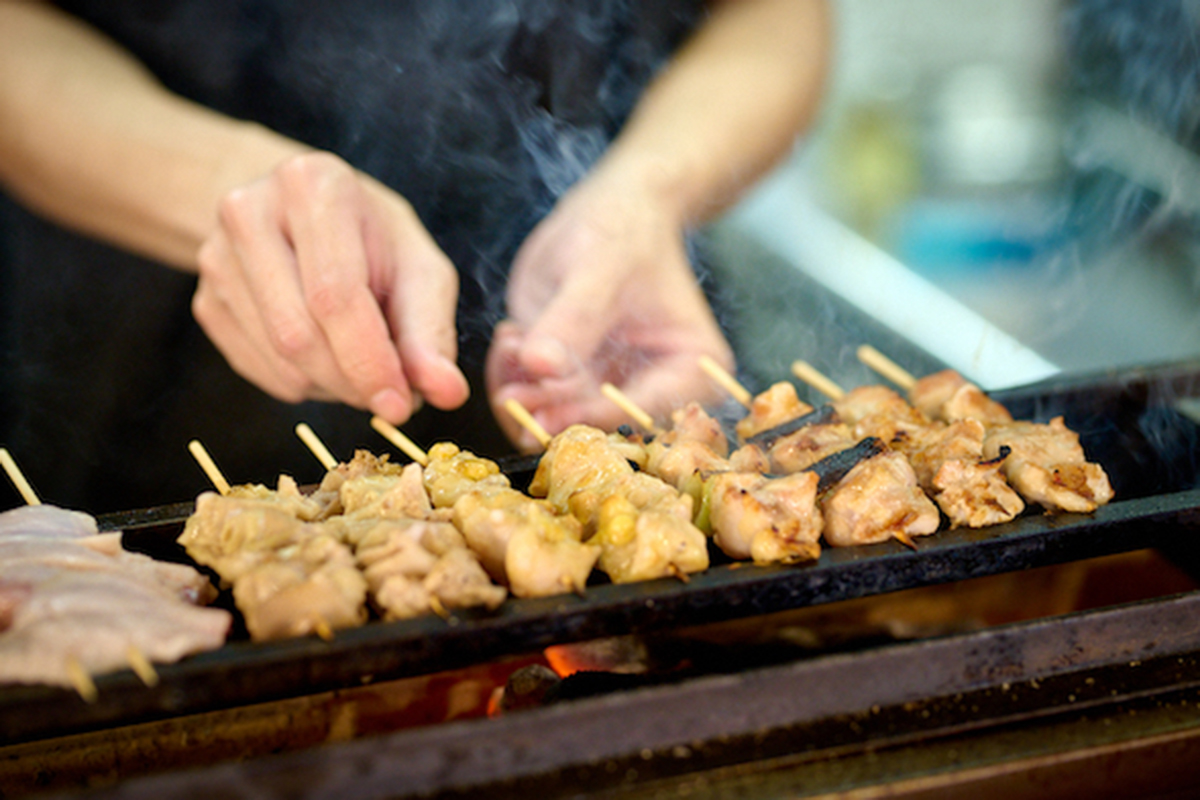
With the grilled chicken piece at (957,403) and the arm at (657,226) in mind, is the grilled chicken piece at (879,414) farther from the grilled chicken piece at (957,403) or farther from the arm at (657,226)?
the arm at (657,226)

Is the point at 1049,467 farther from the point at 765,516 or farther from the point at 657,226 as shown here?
the point at 657,226

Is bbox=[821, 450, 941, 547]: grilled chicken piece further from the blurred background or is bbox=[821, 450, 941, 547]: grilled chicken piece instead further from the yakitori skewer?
the blurred background

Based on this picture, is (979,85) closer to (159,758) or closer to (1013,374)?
(1013,374)

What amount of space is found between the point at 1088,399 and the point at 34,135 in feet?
15.4

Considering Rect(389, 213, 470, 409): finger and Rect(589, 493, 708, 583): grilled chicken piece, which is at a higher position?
Rect(589, 493, 708, 583): grilled chicken piece

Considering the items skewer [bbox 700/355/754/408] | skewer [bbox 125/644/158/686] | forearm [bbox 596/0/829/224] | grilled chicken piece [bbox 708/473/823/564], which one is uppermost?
forearm [bbox 596/0/829/224]

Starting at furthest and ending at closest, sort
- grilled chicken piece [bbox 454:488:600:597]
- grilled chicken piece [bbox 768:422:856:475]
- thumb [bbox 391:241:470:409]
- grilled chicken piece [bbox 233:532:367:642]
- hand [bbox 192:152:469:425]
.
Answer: thumb [bbox 391:241:470:409], hand [bbox 192:152:469:425], grilled chicken piece [bbox 768:422:856:475], grilled chicken piece [bbox 454:488:600:597], grilled chicken piece [bbox 233:532:367:642]

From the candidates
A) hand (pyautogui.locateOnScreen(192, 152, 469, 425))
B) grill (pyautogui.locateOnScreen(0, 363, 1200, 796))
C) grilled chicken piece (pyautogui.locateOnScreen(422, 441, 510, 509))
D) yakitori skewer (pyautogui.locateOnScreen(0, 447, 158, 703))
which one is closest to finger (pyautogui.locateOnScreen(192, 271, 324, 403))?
hand (pyautogui.locateOnScreen(192, 152, 469, 425))

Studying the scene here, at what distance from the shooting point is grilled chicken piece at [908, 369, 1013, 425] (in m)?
2.95

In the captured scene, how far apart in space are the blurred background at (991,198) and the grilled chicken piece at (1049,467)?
222 centimetres

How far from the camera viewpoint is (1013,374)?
4852mm

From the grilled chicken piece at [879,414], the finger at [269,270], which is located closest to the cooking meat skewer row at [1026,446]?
the grilled chicken piece at [879,414]

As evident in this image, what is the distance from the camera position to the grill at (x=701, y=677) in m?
1.67

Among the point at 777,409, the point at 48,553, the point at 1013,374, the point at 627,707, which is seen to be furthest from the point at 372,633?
the point at 1013,374
